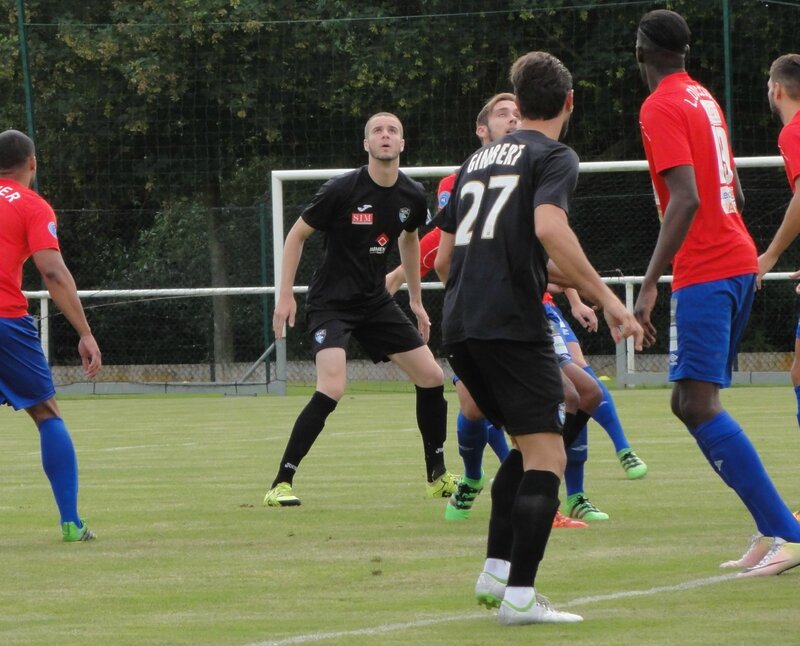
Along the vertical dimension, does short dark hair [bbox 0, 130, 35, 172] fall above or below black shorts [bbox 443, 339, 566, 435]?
above

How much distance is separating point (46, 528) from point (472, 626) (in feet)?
12.1

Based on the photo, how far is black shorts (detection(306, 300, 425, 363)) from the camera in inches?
369

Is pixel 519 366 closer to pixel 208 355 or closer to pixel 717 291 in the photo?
pixel 717 291

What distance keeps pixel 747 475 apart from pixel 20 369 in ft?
11.5

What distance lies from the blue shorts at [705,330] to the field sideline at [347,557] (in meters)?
0.79

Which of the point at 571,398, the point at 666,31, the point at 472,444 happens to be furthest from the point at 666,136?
the point at 472,444

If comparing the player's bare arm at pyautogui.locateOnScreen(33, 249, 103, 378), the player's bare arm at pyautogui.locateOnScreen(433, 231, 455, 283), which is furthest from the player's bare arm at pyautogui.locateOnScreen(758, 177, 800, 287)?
the player's bare arm at pyautogui.locateOnScreen(33, 249, 103, 378)

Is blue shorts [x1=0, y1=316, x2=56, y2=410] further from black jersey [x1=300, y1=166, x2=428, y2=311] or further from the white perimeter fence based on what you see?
the white perimeter fence

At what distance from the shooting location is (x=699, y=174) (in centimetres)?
615

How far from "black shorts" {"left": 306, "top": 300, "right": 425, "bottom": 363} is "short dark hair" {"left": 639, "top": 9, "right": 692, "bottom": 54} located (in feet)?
11.5

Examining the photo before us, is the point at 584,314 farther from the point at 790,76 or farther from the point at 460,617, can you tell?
the point at 460,617

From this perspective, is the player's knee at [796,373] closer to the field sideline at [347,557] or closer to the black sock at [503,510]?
the field sideline at [347,557]

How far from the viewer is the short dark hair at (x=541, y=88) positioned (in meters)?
5.42

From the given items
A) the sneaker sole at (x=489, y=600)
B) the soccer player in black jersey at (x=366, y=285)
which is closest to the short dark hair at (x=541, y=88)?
the sneaker sole at (x=489, y=600)
